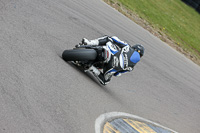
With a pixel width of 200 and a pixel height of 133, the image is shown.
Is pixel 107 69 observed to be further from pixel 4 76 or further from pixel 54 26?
pixel 4 76

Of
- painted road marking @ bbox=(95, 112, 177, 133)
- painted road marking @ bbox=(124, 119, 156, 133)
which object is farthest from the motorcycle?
painted road marking @ bbox=(124, 119, 156, 133)

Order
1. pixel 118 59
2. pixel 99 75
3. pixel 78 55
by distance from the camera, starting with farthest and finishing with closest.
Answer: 1. pixel 99 75
2. pixel 118 59
3. pixel 78 55

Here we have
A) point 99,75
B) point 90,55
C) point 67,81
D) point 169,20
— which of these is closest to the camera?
point 67,81

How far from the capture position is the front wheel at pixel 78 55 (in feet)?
20.7

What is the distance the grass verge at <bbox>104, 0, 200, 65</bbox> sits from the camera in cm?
1579

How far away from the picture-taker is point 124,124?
614 centimetres

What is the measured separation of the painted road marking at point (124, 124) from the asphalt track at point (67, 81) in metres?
0.17

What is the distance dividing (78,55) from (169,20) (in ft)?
51.1

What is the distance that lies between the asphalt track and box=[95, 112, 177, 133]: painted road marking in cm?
17

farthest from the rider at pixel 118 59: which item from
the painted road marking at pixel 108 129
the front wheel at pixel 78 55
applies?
the painted road marking at pixel 108 129

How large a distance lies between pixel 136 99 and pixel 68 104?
9.44ft

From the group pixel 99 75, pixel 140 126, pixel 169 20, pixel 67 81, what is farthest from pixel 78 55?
pixel 169 20

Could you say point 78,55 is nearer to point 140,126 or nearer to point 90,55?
point 90,55

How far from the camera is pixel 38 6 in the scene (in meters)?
8.38
